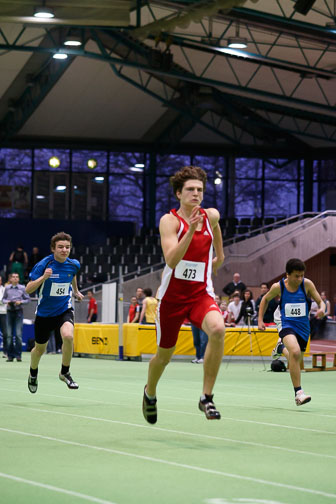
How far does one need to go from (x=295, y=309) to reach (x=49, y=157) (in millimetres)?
36855

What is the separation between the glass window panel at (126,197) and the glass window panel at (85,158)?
103 centimetres

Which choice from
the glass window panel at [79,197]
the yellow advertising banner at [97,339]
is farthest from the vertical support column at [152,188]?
the yellow advertising banner at [97,339]

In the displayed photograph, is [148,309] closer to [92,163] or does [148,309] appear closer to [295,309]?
[295,309]

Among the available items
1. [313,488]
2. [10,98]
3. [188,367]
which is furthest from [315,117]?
[313,488]

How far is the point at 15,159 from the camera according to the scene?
47031mm

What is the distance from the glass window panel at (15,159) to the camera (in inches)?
1845

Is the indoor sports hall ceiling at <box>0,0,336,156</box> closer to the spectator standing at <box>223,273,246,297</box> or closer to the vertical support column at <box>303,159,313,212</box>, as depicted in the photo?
the vertical support column at <box>303,159,313,212</box>

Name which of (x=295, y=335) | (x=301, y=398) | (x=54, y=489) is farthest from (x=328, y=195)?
Answer: (x=54, y=489)

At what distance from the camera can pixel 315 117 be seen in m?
40.8

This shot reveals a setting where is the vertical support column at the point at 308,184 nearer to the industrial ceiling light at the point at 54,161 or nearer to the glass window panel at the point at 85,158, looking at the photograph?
the glass window panel at the point at 85,158

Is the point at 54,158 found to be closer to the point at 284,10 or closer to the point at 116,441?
the point at 284,10

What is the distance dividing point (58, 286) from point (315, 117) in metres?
30.2

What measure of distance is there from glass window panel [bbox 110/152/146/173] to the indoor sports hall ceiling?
931mm

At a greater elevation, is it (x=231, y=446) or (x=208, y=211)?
(x=208, y=211)
